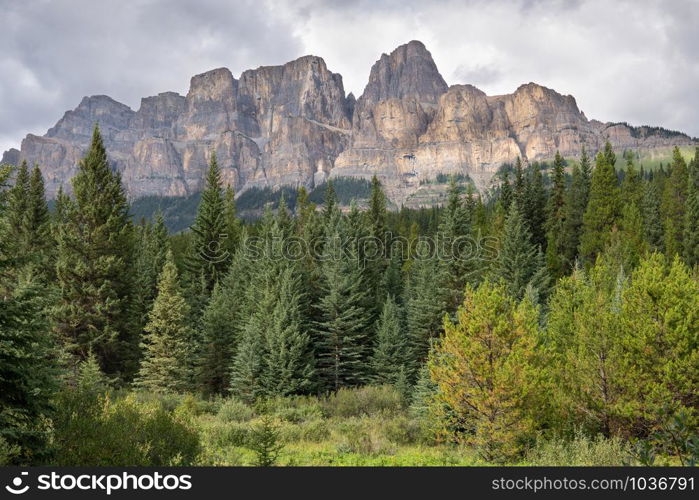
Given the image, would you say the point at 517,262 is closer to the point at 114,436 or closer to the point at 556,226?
the point at 556,226

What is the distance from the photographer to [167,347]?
27969 millimetres

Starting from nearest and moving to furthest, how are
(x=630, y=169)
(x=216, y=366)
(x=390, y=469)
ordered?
(x=390, y=469), (x=216, y=366), (x=630, y=169)

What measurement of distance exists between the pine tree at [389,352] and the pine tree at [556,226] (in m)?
20.1

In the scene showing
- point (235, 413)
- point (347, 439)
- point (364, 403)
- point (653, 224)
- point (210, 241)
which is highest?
point (653, 224)

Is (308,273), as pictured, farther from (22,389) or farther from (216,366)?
(22,389)

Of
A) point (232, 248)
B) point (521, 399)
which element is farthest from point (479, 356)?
point (232, 248)

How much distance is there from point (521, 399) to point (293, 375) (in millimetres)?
17376

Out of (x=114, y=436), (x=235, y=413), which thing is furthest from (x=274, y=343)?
(x=114, y=436)

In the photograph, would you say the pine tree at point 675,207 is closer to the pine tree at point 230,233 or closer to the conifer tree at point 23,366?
the pine tree at point 230,233

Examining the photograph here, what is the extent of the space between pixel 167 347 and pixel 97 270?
589cm

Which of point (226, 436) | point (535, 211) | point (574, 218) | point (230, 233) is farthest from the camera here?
point (535, 211)

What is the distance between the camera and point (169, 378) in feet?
89.8

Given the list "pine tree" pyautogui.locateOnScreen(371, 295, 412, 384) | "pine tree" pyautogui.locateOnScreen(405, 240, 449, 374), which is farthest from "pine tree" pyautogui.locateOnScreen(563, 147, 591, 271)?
"pine tree" pyautogui.locateOnScreen(371, 295, 412, 384)

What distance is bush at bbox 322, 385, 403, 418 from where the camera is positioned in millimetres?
24266
